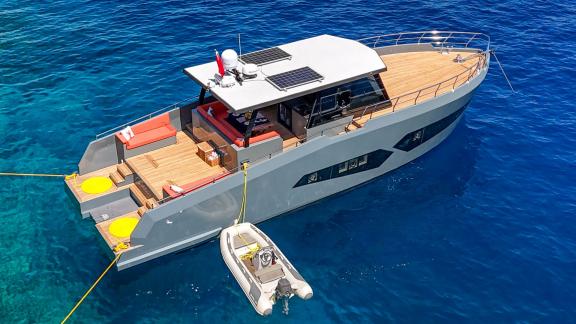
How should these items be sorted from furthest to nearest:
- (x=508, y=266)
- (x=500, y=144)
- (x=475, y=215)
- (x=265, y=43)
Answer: (x=265, y=43) → (x=500, y=144) → (x=475, y=215) → (x=508, y=266)

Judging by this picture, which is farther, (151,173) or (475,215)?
(475,215)

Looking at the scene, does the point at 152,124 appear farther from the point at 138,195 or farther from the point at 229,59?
the point at 229,59

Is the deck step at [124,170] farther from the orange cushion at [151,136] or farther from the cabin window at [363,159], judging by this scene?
the cabin window at [363,159]

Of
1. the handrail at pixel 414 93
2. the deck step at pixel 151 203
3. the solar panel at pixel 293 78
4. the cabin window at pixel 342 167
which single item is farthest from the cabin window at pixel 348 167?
the deck step at pixel 151 203

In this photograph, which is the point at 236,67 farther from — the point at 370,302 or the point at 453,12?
the point at 453,12

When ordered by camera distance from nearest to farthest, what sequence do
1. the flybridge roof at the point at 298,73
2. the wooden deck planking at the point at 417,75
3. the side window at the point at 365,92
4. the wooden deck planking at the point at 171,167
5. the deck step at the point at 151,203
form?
the flybridge roof at the point at 298,73 → the deck step at the point at 151,203 → the wooden deck planking at the point at 171,167 → the side window at the point at 365,92 → the wooden deck planking at the point at 417,75

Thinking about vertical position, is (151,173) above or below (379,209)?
above

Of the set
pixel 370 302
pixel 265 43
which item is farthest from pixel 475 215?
pixel 265 43
